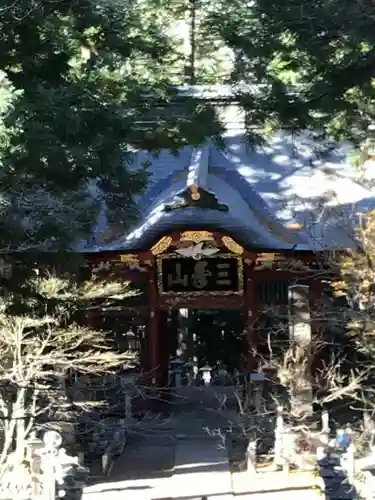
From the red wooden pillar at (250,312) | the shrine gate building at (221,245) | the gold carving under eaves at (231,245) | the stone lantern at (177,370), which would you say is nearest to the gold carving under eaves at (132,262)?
the shrine gate building at (221,245)

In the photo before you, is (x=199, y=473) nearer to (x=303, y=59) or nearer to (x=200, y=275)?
(x=200, y=275)

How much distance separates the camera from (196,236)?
11375 mm

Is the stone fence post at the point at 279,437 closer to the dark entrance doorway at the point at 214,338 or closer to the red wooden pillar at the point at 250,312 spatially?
the red wooden pillar at the point at 250,312

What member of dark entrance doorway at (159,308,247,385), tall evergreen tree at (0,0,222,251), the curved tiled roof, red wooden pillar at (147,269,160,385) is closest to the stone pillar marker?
the curved tiled roof

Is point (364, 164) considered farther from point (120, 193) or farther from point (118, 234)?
point (120, 193)

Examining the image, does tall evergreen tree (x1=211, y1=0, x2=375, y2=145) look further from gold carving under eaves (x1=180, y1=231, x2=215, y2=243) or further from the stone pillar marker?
gold carving under eaves (x1=180, y1=231, x2=215, y2=243)

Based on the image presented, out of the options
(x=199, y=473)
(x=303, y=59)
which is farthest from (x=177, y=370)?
(x=303, y=59)

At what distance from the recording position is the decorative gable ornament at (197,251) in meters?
11.4

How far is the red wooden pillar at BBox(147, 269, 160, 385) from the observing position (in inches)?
473

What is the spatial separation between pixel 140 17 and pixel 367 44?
1719 mm

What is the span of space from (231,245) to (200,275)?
0.83 meters

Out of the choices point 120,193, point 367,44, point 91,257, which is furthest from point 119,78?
point 91,257

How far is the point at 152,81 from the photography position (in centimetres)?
577

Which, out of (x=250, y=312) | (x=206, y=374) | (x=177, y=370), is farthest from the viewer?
(x=177, y=370)
